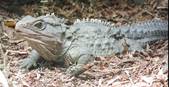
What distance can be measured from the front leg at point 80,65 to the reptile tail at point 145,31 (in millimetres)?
591

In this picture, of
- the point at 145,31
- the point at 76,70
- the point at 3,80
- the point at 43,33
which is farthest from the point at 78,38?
the point at 3,80

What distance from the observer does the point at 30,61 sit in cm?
609

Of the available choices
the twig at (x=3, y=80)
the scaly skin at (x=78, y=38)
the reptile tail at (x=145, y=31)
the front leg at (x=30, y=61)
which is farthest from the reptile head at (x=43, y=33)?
the twig at (x=3, y=80)

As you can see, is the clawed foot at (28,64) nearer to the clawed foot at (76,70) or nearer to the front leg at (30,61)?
the front leg at (30,61)

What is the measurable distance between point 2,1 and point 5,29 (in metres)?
0.91

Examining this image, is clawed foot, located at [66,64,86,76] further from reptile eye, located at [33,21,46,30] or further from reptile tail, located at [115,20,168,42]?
reptile tail, located at [115,20,168,42]

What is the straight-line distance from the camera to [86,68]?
570 cm

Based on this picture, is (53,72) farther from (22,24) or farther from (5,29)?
(5,29)

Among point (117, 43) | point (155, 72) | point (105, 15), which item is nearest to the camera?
point (155, 72)

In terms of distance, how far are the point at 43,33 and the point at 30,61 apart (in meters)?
0.41

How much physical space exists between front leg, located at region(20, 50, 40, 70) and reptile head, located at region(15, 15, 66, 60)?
11 cm

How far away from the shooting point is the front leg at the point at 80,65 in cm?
565

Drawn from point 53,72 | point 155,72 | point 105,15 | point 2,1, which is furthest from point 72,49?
point 2,1

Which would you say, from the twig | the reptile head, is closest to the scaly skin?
the reptile head
